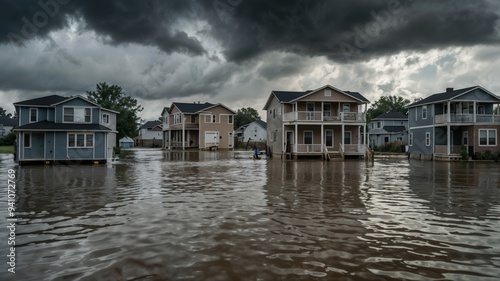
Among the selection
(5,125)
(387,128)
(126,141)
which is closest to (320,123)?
(387,128)

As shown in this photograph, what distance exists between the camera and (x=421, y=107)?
43.8 m

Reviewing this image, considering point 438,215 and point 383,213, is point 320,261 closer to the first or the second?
point 383,213

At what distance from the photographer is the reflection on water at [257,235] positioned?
5984 millimetres

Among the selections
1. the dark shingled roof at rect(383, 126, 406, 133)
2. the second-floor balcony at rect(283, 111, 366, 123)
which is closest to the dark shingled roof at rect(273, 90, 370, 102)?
the second-floor balcony at rect(283, 111, 366, 123)

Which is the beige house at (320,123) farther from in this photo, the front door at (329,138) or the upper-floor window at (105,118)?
the upper-floor window at (105,118)

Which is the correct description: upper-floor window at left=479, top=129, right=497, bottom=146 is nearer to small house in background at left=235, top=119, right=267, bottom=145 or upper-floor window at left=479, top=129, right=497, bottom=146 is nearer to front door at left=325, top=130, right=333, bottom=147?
front door at left=325, top=130, right=333, bottom=147

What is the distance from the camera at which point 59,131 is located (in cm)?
3023

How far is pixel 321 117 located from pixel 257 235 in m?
32.7

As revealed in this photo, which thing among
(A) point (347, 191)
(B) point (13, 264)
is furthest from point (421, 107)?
(B) point (13, 264)

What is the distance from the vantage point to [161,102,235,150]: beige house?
63.6 meters

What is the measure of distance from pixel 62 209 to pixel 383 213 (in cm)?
945

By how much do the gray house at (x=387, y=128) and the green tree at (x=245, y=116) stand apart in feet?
195

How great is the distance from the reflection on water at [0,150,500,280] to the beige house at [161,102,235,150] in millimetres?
49272

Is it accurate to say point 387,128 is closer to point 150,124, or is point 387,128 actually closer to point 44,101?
point 44,101
